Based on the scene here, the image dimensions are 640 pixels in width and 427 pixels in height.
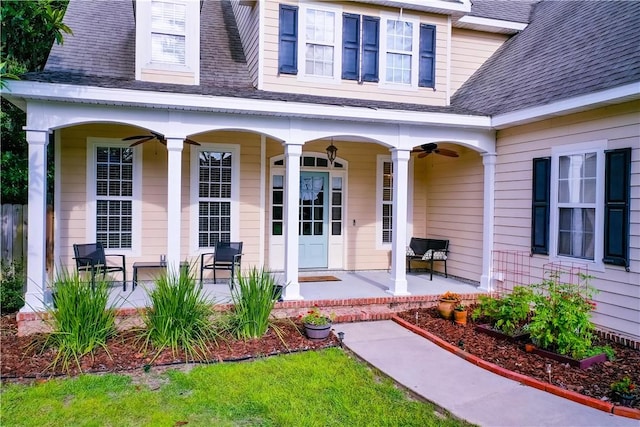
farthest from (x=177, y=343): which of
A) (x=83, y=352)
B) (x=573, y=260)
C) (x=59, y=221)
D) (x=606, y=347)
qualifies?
(x=573, y=260)

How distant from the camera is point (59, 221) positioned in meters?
7.10

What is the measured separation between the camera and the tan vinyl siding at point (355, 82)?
7.45 metres

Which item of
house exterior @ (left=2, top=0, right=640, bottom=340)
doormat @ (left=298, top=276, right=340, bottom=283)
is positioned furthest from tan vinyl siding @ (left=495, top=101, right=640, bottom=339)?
doormat @ (left=298, top=276, right=340, bottom=283)

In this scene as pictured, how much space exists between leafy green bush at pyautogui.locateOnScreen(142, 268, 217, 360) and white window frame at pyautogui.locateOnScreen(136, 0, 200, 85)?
391 cm

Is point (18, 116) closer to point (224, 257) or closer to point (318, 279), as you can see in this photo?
point (224, 257)

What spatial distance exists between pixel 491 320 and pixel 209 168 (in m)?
5.21

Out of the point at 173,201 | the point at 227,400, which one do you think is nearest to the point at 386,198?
the point at 173,201

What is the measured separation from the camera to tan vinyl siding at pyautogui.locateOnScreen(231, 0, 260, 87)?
7.61 meters

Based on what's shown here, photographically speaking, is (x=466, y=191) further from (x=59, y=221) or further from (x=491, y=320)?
(x=59, y=221)

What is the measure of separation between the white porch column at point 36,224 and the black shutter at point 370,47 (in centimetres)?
519

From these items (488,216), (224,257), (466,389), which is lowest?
(466,389)

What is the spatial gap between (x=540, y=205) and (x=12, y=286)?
25.3 feet

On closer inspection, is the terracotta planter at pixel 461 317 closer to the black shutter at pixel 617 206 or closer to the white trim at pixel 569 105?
the black shutter at pixel 617 206

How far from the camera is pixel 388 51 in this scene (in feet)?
26.5
